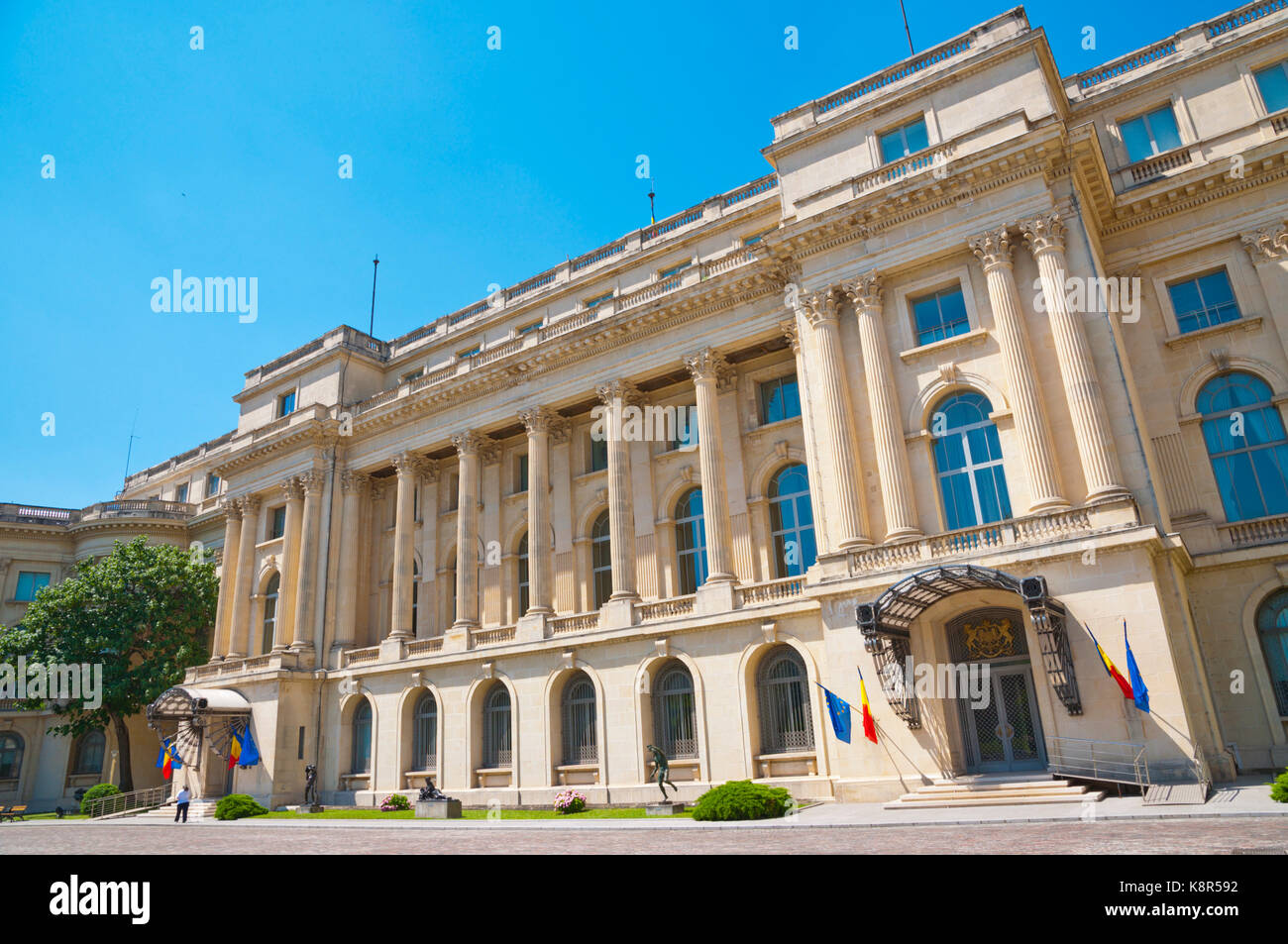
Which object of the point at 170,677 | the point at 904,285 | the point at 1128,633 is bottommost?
the point at 1128,633

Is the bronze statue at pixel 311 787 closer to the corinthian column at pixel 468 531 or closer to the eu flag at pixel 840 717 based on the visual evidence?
the corinthian column at pixel 468 531

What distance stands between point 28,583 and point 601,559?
1747 inches

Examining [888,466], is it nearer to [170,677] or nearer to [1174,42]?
[1174,42]

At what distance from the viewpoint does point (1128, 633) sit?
20.7 meters

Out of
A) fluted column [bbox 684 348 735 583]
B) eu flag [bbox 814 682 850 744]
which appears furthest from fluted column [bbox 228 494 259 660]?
eu flag [bbox 814 682 850 744]

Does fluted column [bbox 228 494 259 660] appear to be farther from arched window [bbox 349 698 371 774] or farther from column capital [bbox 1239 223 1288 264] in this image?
column capital [bbox 1239 223 1288 264]

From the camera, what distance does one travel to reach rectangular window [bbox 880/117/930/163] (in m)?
28.6

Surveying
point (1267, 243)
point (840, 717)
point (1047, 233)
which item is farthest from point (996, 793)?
point (1267, 243)

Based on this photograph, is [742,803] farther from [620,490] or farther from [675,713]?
[620,490]

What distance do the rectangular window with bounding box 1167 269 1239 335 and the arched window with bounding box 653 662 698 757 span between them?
20590 millimetres

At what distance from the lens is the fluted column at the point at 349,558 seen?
135ft

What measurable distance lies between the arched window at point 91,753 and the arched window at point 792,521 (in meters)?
46.4
